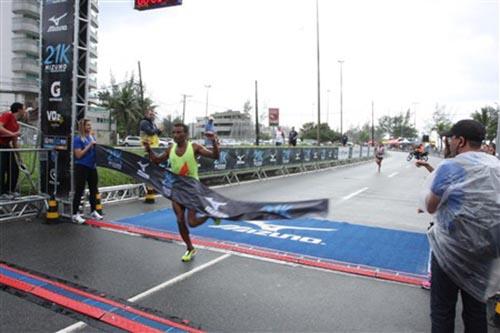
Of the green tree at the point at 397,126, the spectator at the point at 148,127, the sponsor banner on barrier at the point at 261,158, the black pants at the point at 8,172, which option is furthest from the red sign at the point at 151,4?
the green tree at the point at 397,126

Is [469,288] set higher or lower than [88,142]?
lower

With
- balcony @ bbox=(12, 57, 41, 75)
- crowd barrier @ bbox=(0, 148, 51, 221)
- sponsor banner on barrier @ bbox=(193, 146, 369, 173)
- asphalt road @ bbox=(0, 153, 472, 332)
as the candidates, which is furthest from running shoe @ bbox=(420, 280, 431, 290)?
balcony @ bbox=(12, 57, 41, 75)

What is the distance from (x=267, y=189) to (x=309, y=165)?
969 cm

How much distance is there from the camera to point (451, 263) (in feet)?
9.13

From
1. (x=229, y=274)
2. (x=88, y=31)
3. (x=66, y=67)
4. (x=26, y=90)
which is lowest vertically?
(x=229, y=274)

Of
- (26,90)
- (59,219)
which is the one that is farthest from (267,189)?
(26,90)

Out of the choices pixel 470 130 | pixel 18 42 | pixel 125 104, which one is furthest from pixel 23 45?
pixel 470 130

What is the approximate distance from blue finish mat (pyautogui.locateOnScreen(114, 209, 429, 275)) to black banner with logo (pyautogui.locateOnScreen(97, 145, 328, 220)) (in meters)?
1.27

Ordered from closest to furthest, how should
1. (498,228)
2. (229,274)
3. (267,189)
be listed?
(498,228)
(229,274)
(267,189)

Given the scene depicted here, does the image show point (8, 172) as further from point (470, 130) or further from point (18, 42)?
point (18, 42)

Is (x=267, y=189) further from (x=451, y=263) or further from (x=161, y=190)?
(x=451, y=263)

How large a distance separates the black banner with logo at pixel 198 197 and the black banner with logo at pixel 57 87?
30.3 inches

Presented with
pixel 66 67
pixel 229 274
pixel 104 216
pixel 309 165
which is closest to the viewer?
pixel 229 274

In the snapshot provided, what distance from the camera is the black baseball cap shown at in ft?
9.29
